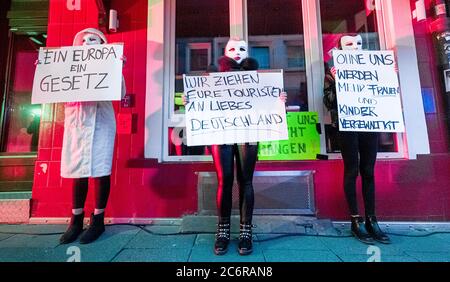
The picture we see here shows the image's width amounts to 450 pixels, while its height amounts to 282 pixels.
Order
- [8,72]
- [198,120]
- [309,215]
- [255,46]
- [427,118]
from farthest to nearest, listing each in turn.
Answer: [8,72] < [255,46] < [427,118] < [309,215] < [198,120]

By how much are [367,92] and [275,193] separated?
4.40 feet

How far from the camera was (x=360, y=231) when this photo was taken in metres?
2.44

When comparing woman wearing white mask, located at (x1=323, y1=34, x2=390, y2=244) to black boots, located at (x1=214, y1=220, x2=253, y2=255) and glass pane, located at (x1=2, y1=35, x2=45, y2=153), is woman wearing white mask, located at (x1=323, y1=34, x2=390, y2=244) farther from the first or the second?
glass pane, located at (x1=2, y1=35, x2=45, y2=153)

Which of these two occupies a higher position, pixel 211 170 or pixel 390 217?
pixel 211 170

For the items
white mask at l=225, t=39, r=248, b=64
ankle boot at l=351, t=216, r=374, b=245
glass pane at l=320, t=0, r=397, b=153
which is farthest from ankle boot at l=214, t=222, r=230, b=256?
glass pane at l=320, t=0, r=397, b=153

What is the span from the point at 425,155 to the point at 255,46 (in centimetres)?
229

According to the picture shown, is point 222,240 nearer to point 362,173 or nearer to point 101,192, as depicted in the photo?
point 101,192

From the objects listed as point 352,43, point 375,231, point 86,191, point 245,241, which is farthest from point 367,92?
point 86,191

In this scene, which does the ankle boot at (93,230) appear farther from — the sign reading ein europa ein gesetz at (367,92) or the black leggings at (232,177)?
the sign reading ein europa ein gesetz at (367,92)

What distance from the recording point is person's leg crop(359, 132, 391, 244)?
2.45 m

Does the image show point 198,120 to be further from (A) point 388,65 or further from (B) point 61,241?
(A) point 388,65

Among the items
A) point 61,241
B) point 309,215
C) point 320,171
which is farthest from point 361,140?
point 61,241

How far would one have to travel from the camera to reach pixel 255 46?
343 centimetres

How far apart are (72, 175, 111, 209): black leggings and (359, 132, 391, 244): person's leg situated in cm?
234
